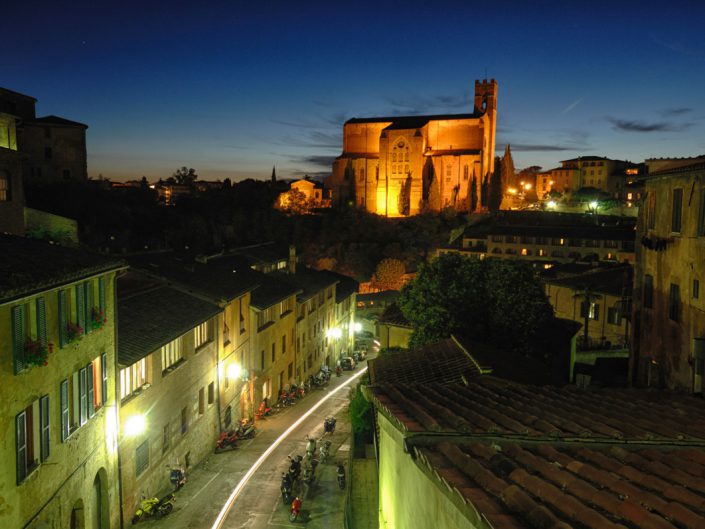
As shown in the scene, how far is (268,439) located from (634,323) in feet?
61.7

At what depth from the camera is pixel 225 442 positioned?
96.6ft

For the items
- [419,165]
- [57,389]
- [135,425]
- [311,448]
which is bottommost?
[311,448]

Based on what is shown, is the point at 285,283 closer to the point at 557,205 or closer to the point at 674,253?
the point at 674,253

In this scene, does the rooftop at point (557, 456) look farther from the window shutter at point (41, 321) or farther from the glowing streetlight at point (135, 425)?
the glowing streetlight at point (135, 425)

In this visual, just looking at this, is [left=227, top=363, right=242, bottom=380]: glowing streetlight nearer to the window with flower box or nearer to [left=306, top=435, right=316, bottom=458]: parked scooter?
[left=306, top=435, right=316, bottom=458]: parked scooter

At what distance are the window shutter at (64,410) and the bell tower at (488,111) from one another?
106005 mm

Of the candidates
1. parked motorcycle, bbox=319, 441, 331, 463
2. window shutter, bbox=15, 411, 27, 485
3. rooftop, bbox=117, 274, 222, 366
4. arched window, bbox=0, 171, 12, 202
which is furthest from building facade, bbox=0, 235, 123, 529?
arched window, bbox=0, 171, 12, 202

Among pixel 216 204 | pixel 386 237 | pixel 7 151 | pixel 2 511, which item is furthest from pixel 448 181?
pixel 2 511

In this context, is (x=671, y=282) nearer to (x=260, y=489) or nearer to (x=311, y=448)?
(x=311, y=448)

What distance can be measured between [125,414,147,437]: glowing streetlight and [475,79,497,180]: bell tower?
332 feet

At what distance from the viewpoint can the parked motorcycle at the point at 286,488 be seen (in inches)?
937

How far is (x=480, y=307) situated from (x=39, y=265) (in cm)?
2077

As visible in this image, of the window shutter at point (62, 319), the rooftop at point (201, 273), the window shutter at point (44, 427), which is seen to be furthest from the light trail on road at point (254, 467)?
the window shutter at point (62, 319)

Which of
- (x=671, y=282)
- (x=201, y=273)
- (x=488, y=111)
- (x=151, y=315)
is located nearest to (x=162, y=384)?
(x=151, y=315)
